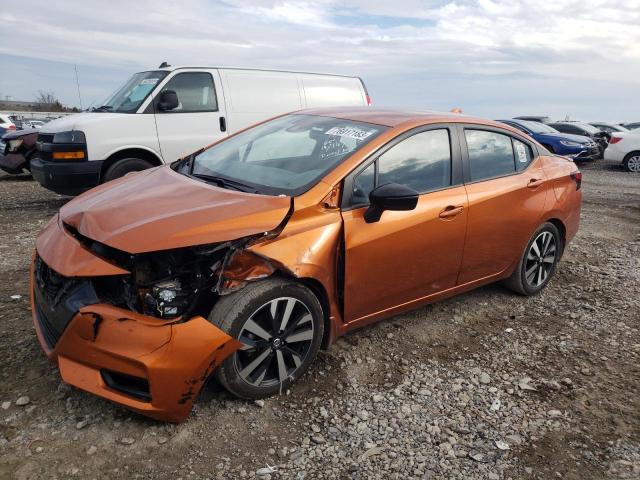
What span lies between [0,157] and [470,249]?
31.3 ft

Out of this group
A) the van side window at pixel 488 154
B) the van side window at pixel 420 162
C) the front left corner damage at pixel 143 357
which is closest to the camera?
the front left corner damage at pixel 143 357

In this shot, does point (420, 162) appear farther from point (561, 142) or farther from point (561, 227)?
point (561, 142)

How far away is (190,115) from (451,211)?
191 inches

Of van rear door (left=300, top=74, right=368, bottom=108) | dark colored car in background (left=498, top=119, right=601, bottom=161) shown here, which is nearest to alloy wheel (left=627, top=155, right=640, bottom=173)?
dark colored car in background (left=498, top=119, right=601, bottom=161)

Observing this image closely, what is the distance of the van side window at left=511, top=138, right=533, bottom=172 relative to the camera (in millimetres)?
4107

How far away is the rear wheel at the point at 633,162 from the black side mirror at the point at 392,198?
1457 cm

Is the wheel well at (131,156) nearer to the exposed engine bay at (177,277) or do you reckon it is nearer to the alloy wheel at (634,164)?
the exposed engine bay at (177,277)

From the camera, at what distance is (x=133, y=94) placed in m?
6.98

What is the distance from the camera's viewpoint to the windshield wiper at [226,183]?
3027 mm

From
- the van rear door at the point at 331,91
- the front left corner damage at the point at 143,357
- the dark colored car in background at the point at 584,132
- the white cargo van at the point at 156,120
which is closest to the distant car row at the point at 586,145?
the dark colored car in background at the point at 584,132

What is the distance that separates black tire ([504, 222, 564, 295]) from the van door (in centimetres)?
472

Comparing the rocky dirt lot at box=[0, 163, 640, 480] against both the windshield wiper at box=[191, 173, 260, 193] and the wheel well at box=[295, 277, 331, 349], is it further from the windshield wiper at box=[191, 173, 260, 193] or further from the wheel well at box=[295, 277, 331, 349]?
the windshield wiper at box=[191, 173, 260, 193]

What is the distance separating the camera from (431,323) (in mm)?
3863

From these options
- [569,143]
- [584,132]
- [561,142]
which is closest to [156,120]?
[561,142]
